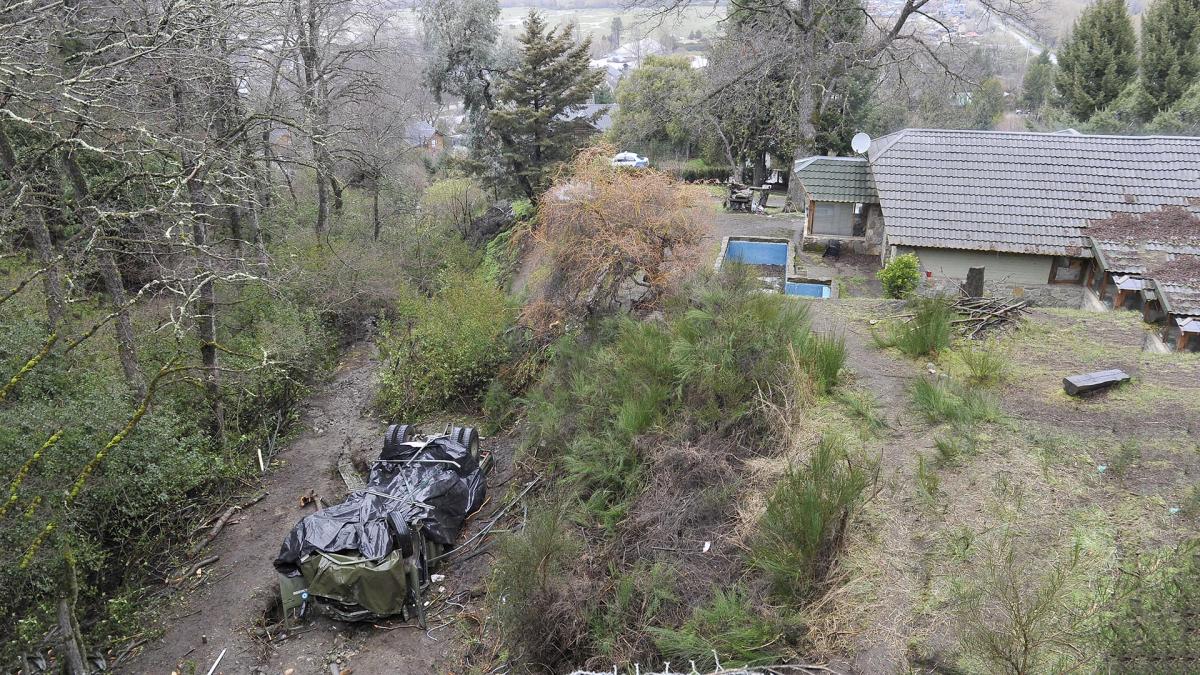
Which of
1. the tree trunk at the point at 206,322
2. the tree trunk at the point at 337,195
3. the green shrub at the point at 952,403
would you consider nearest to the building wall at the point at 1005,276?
the green shrub at the point at 952,403

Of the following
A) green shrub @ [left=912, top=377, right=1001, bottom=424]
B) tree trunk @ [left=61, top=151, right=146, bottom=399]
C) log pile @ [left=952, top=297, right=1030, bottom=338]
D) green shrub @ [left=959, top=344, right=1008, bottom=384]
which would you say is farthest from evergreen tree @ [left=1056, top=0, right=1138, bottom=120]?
tree trunk @ [left=61, top=151, right=146, bottom=399]

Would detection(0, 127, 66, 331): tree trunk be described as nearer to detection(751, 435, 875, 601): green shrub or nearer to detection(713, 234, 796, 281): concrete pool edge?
detection(751, 435, 875, 601): green shrub

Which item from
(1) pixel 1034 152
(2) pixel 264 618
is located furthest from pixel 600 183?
(1) pixel 1034 152

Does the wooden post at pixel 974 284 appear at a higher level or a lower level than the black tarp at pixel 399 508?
higher

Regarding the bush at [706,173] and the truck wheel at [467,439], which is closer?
the truck wheel at [467,439]

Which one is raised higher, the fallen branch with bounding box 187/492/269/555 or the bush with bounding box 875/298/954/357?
the bush with bounding box 875/298/954/357

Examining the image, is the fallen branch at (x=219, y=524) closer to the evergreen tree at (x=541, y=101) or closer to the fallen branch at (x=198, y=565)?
the fallen branch at (x=198, y=565)
